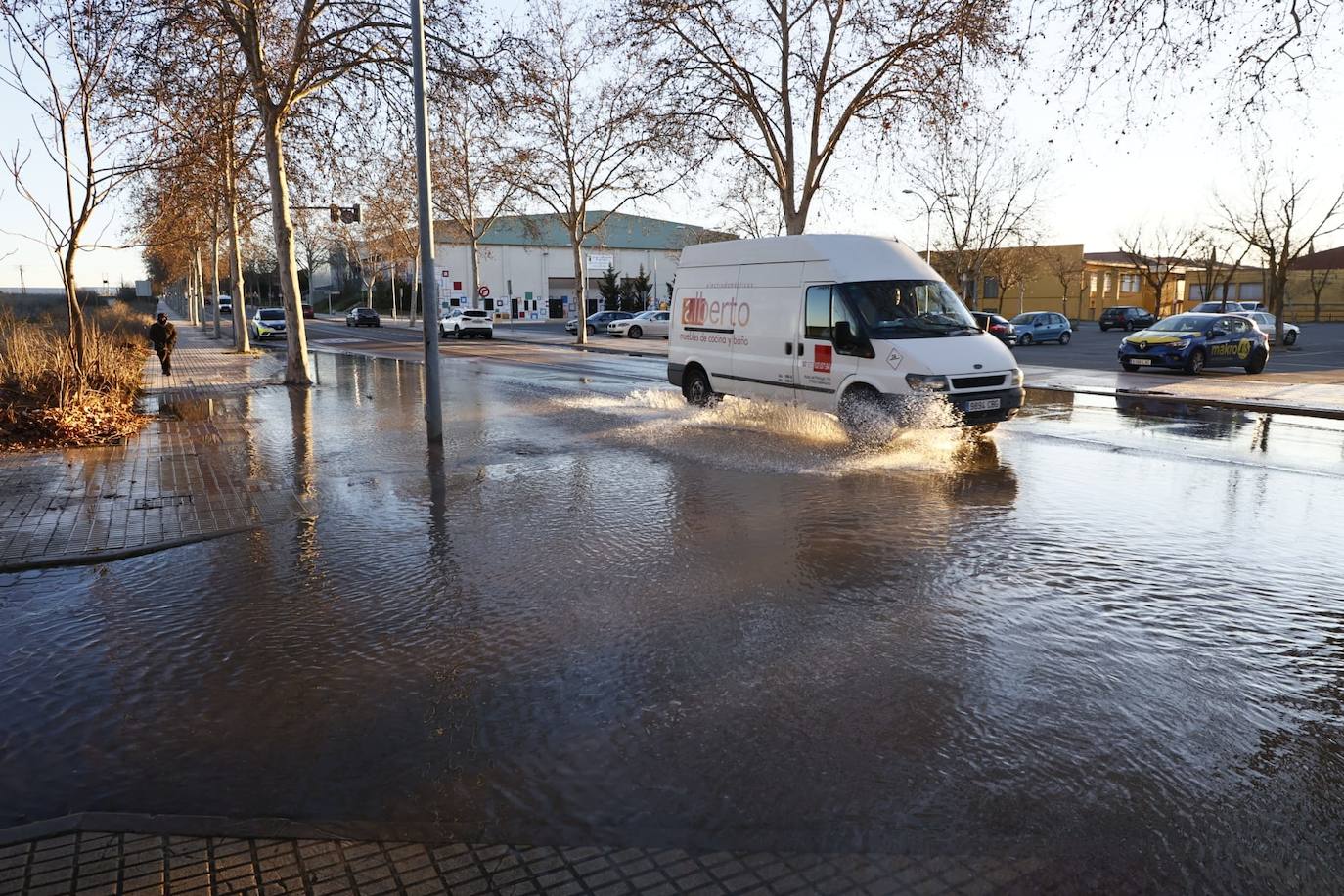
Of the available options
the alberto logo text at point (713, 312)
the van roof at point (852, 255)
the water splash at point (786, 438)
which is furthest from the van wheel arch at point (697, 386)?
the van roof at point (852, 255)

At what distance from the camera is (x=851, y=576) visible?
600cm

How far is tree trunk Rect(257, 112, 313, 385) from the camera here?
61.2ft

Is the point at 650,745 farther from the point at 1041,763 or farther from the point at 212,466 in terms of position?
the point at 212,466

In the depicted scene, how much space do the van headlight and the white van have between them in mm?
11

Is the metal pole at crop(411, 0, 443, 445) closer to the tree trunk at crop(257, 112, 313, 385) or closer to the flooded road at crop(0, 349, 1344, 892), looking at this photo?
the flooded road at crop(0, 349, 1344, 892)

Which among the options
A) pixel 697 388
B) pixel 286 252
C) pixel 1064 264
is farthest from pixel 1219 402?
pixel 1064 264

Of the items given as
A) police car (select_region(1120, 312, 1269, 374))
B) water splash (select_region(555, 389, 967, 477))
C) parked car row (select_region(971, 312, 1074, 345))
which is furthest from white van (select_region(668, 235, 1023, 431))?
parked car row (select_region(971, 312, 1074, 345))

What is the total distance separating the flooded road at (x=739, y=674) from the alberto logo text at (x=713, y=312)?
4766 millimetres

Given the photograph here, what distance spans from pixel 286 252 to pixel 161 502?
12.3m

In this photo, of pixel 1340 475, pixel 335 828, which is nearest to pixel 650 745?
pixel 335 828

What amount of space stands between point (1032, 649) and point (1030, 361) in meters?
25.7

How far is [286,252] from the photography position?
19.1 m

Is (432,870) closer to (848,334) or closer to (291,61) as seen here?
(848,334)

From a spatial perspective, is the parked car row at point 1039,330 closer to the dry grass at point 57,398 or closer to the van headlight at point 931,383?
the van headlight at point 931,383
